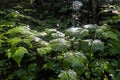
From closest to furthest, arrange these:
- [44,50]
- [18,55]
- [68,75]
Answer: [68,75] < [18,55] < [44,50]

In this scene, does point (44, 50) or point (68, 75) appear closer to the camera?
point (68, 75)

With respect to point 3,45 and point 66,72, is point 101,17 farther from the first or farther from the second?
point 66,72

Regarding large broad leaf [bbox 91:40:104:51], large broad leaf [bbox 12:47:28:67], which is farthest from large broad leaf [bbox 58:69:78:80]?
large broad leaf [bbox 12:47:28:67]

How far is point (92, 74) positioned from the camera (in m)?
3.03

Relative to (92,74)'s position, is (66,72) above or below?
above

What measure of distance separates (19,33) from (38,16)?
11.4ft

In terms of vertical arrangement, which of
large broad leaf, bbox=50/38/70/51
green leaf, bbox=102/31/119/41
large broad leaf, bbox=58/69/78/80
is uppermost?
green leaf, bbox=102/31/119/41

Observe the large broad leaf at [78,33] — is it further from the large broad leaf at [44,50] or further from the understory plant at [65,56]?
the large broad leaf at [44,50]

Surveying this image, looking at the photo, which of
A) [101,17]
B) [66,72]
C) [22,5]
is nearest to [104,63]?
[66,72]

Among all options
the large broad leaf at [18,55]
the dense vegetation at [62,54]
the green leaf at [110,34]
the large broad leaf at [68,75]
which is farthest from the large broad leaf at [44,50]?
the green leaf at [110,34]

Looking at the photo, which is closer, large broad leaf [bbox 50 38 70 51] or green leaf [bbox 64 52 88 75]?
green leaf [bbox 64 52 88 75]

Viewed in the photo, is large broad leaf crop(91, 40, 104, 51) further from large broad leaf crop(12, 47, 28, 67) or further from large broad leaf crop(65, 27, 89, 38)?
large broad leaf crop(12, 47, 28, 67)

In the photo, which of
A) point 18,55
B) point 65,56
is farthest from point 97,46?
point 18,55

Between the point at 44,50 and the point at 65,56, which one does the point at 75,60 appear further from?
the point at 44,50
